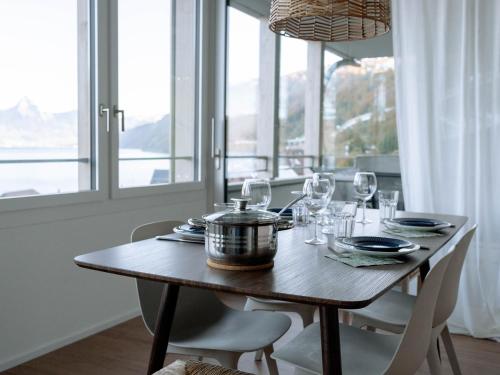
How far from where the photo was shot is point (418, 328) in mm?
1514

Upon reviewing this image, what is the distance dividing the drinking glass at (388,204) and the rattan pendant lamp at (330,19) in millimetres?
703

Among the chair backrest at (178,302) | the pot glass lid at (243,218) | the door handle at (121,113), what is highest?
the door handle at (121,113)

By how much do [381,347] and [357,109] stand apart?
222cm

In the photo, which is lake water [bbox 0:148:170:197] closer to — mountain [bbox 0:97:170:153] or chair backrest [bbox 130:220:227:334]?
mountain [bbox 0:97:170:153]

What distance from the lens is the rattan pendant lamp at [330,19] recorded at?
1981 mm

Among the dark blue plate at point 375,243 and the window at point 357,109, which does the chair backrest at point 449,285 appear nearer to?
the dark blue plate at point 375,243

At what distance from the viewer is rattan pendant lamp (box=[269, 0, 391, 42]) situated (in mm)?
1981

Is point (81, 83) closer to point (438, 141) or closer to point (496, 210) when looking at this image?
point (438, 141)

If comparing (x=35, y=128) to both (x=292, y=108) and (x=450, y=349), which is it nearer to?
(x=292, y=108)

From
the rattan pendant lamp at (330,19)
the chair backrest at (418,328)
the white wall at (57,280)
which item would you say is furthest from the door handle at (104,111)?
the chair backrest at (418,328)

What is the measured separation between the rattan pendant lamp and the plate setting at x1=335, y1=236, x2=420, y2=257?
79 centimetres

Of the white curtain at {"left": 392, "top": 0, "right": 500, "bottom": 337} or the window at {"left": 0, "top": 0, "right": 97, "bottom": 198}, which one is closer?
the window at {"left": 0, "top": 0, "right": 97, "bottom": 198}

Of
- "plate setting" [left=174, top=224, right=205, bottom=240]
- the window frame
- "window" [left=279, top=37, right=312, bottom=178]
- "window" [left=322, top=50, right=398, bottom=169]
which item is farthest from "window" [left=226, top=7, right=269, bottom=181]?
"plate setting" [left=174, top=224, right=205, bottom=240]

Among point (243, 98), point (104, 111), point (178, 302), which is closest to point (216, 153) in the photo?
point (243, 98)
